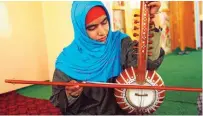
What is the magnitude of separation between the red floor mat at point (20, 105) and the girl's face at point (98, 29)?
95cm

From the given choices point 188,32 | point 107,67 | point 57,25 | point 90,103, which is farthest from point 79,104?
point 188,32

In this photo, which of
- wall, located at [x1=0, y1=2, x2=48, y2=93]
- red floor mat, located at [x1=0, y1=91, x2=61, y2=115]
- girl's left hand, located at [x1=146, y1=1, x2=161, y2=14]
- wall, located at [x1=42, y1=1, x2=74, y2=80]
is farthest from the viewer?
wall, located at [x1=0, y1=2, x2=48, y2=93]

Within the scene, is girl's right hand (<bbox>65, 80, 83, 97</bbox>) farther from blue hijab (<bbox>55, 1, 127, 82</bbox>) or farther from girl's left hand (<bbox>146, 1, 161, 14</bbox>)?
girl's left hand (<bbox>146, 1, 161, 14</bbox>)

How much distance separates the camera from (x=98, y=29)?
71cm

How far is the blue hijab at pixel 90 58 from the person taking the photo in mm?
704

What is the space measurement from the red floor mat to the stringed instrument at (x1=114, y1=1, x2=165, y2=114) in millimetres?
931

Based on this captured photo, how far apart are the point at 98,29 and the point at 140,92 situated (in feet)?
0.67

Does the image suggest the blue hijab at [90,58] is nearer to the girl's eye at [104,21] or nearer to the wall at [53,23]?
the girl's eye at [104,21]

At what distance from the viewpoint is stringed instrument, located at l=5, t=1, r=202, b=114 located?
639mm

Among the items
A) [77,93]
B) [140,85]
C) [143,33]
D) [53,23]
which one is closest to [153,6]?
[143,33]

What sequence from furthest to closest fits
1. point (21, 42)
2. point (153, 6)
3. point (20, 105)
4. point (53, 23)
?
point (21, 42) → point (20, 105) → point (53, 23) → point (153, 6)

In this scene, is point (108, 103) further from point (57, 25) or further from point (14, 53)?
point (14, 53)

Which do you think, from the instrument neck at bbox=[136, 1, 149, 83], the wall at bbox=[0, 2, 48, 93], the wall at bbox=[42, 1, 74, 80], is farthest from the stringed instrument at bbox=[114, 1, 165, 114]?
the wall at bbox=[0, 2, 48, 93]

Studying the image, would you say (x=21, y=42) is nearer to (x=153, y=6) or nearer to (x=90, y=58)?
(x=90, y=58)
